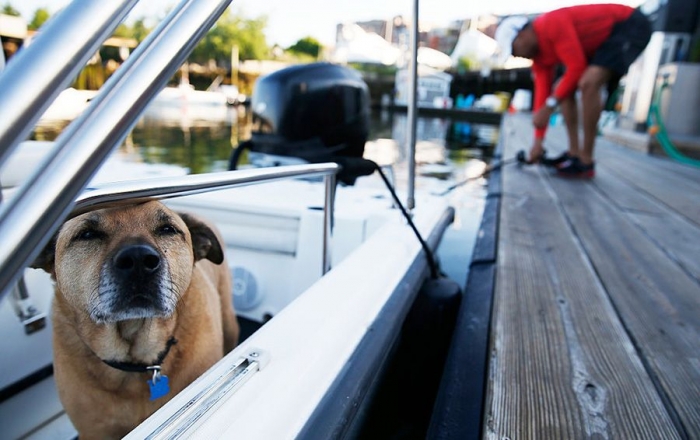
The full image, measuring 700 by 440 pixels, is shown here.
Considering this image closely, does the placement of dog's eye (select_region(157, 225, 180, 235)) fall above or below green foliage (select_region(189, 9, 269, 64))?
below

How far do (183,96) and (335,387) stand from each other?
2842 centimetres

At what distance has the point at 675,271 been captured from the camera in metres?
1.88

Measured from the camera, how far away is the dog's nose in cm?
87

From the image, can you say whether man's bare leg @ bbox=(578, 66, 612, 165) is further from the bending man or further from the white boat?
the white boat

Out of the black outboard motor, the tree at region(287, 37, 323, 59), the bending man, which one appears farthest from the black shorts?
the tree at region(287, 37, 323, 59)

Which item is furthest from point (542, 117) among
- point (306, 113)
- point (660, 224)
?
point (306, 113)

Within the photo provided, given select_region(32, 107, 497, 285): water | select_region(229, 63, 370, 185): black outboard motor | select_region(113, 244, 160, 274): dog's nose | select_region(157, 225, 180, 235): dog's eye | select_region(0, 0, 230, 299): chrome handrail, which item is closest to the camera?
select_region(0, 0, 230, 299): chrome handrail

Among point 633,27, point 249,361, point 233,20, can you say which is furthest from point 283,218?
point 233,20

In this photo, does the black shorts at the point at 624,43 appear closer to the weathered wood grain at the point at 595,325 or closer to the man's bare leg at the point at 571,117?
the man's bare leg at the point at 571,117

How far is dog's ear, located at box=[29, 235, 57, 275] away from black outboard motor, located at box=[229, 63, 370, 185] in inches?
62.1

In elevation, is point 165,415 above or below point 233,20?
below

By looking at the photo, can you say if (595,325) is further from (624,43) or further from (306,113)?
(624,43)

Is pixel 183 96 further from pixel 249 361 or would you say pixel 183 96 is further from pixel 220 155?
pixel 249 361

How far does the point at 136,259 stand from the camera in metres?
0.89
